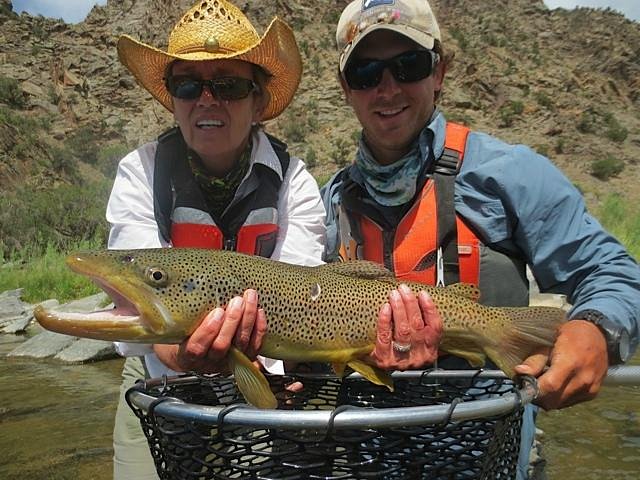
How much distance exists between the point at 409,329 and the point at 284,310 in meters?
0.49

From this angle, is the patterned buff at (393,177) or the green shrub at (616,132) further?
the green shrub at (616,132)

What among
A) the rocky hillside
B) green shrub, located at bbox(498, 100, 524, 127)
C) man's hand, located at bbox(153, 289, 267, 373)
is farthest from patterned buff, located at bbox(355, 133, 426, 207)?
green shrub, located at bbox(498, 100, 524, 127)

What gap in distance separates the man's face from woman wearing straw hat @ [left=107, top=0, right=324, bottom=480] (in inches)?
20.8

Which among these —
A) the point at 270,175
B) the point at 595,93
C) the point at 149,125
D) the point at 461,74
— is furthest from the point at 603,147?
the point at 270,175

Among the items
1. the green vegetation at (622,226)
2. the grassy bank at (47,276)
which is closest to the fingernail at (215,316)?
the green vegetation at (622,226)

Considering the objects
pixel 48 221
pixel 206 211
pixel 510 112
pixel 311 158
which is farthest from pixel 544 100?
pixel 206 211

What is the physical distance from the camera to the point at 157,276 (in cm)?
222

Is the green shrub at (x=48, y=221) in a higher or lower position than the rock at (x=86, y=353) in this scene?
higher

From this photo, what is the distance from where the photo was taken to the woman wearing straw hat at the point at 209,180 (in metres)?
2.90

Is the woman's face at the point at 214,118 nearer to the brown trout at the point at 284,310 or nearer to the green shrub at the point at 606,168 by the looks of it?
the brown trout at the point at 284,310

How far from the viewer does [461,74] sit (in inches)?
1508

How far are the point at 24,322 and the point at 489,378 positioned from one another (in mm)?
9696

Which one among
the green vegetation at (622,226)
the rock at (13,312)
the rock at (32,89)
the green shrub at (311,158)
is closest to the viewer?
the rock at (13,312)

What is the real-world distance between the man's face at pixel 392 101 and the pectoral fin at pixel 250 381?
46.6 inches
